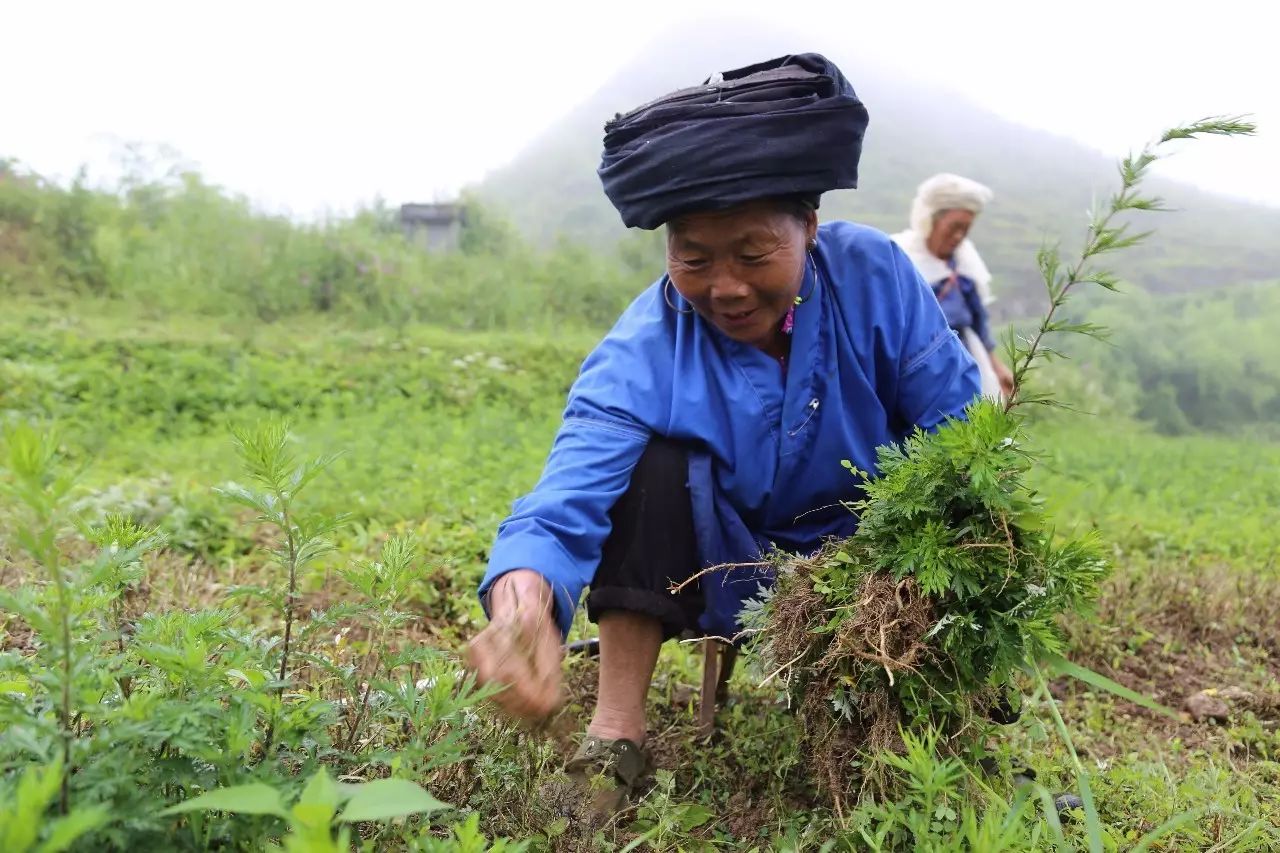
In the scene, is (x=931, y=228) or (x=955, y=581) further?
(x=931, y=228)

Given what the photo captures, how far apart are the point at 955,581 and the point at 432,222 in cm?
1227

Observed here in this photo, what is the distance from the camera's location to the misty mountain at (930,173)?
13.2 metres

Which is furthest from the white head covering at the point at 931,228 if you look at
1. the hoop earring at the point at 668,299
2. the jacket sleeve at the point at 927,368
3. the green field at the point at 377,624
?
the hoop earring at the point at 668,299

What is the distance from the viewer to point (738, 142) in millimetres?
1851

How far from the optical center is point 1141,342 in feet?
37.6

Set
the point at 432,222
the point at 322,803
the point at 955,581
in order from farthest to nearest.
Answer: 1. the point at 432,222
2. the point at 955,581
3. the point at 322,803

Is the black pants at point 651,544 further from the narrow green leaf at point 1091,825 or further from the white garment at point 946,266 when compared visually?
the white garment at point 946,266

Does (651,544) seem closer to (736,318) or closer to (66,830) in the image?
(736,318)

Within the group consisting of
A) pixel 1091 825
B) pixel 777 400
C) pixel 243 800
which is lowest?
pixel 1091 825

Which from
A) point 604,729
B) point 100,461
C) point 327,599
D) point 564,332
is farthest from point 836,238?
point 564,332

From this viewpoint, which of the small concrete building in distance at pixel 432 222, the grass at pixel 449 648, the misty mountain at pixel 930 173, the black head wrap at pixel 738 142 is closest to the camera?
the grass at pixel 449 648

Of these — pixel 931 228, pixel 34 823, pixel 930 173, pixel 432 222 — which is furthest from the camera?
pixel 930 173

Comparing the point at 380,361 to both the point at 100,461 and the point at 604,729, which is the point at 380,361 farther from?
the point at 604,729

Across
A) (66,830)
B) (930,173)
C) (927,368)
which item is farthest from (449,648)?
(930,173)
